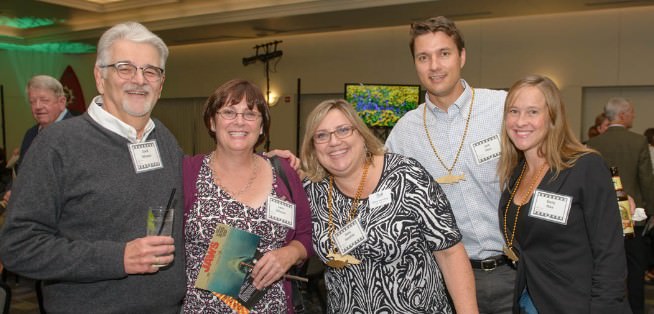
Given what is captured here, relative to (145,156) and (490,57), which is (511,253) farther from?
(490,57)

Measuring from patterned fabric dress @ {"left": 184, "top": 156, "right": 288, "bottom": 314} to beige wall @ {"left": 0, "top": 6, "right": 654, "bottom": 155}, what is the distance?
8.22 m

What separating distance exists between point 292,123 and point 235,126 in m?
9.82

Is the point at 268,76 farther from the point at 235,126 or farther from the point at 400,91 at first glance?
the point at 235,126

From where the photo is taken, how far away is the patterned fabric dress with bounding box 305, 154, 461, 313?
5.88 feet

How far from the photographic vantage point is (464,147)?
7.22 feet

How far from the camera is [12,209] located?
1.48 meters

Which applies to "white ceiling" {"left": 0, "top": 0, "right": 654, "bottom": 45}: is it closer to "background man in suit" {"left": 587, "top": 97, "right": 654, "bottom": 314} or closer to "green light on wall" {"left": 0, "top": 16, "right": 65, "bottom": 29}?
"green light on wall" {"left": 0, "top": 16, "right": 65, "bottom": 29}

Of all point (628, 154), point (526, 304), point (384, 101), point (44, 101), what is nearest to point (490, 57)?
point (384, 101)

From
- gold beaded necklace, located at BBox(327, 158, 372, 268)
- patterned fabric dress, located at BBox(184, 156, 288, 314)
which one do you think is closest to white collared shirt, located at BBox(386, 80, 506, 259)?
gold beaded necklace, located at BBox(327, 158, 372, 268)

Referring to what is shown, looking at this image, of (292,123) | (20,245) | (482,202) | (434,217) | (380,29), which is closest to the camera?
(20,245)

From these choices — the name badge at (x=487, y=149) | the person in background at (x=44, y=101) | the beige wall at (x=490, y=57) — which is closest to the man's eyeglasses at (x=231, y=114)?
the name badge at (x=487, y=149)

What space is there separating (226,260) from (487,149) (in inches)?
45.6

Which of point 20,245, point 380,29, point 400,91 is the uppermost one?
point 380,29

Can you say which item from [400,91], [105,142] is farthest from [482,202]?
[400,91]
